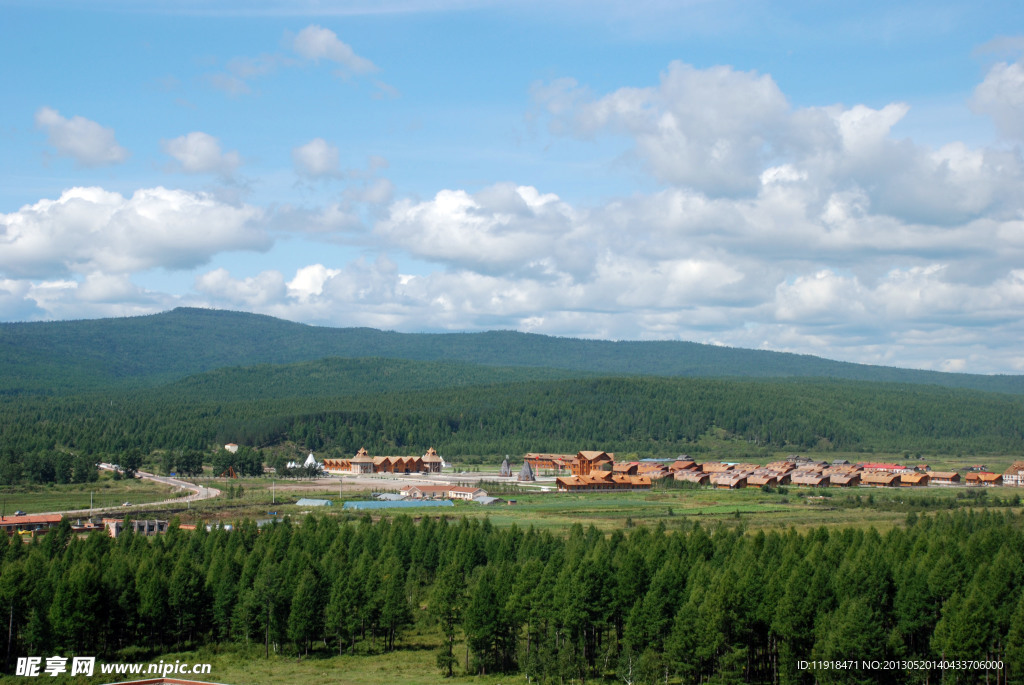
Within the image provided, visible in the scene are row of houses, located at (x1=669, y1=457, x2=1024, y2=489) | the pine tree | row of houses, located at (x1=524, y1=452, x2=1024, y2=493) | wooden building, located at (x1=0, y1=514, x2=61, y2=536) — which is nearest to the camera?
the pine tree

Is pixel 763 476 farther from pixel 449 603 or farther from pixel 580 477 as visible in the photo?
pixel 449 603

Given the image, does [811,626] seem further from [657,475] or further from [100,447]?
[100,447]

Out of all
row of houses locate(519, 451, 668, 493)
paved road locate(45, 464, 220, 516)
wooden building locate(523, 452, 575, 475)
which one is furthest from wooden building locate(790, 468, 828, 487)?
paved road locate(45, 464, 220, 516)

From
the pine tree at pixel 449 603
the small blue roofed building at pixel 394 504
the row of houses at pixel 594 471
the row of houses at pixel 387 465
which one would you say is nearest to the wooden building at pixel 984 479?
the row of houses at pixel 594 471

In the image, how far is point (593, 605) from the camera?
41.5 metres

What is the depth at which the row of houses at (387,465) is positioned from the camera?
5541 inches

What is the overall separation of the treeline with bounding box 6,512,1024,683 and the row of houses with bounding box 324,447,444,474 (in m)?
87.6

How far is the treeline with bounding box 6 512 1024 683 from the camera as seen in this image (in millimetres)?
36812

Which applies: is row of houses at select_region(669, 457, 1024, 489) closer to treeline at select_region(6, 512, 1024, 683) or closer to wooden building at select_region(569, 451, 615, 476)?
wooden building at select_region(569, 451, 615, 476)

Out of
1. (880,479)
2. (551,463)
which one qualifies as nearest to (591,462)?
(551,463)

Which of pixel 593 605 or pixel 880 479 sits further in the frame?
pixel 880 479

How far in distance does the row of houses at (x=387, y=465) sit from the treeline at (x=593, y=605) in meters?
87.6

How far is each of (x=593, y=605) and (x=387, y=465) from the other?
103 meters

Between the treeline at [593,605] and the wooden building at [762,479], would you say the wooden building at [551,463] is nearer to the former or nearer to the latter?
the wooden building at [762,479]
